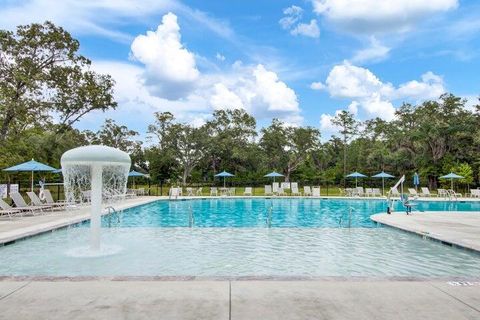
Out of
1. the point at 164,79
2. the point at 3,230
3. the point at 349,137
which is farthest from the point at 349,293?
the point at 349,137

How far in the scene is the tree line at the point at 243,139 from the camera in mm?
23234

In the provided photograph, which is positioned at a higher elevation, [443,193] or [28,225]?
[443,193]

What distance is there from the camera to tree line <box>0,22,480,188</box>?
2323 cm

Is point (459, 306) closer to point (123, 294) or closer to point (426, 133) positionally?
point (123, 294)

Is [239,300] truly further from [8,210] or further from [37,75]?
[37,75]

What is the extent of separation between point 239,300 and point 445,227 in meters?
8.85

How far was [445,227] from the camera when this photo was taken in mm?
11250

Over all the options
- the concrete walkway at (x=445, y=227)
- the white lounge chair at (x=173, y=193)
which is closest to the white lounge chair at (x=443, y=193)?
the concrete walkway at (x=445, y=227)

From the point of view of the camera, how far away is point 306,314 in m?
3.92

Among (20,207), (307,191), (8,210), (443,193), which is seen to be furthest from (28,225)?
(443,193)

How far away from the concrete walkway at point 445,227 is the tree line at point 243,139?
58.6 feet

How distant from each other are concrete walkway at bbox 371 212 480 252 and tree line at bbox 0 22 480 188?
1787cm

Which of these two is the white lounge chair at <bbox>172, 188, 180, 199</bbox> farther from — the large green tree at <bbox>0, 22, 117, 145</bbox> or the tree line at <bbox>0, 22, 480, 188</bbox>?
the large green tree at <bbox>0, 22, 117, 145</bbox>

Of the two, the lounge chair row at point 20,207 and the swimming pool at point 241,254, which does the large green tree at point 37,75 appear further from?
the swimming pool at point 241,254
